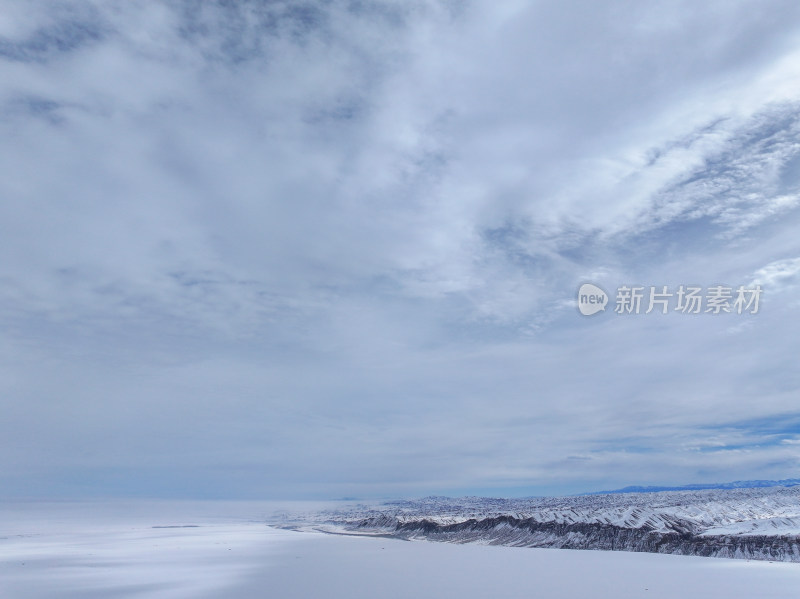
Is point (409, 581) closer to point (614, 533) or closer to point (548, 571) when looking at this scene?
point (548, 571)

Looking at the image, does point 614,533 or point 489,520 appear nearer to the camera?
point 614,533

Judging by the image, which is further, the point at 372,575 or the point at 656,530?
the point at 656,530

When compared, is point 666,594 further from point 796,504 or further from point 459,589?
point 796,504

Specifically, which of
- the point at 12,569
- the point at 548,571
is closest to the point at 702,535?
the point at 548,571

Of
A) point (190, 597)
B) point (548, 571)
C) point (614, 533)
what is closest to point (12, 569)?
point (190, 597)

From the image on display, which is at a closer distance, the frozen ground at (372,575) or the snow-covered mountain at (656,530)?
the frozen ground at (372,575)

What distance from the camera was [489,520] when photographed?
11675 cm

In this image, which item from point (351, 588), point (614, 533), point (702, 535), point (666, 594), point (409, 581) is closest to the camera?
point (666, 594)

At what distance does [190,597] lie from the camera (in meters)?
41.2

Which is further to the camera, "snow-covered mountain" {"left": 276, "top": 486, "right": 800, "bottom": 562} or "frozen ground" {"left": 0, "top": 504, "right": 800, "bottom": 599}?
"snow-covered mountain" {"left": 276, "top": 486, "right": 800, "bottom": 562}

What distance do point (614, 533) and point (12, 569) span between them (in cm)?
7919

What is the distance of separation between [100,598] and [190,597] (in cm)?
656

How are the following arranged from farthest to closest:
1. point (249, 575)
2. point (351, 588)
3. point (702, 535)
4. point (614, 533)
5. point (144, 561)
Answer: point (614, 533) < point (702, 535) < point (144, 561) < point (249, 575) < point (351, 588)

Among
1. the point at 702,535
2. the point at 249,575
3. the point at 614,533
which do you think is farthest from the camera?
the point at 614,533
